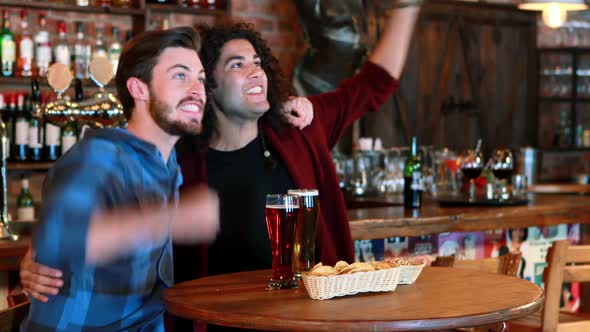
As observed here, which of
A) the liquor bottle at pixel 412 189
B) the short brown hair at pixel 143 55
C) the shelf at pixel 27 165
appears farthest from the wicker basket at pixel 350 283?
the shelf at pixel 27 165

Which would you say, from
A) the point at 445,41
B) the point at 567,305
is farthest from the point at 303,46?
the point at 567,305

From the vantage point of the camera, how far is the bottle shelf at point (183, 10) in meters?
5.81

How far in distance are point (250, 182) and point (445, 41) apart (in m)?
5.07

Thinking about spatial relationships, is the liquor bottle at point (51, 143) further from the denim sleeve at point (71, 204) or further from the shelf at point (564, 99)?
the shelf at point (564, 99)

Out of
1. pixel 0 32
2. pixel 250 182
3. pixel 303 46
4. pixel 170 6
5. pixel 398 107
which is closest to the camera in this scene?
pixel 250 182

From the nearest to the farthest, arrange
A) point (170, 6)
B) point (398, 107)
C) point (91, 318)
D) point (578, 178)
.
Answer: point (91, 318) < point (170, 6) < point (398, 107) < point (578, 178)

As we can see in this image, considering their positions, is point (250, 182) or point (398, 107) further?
point (398, 107)

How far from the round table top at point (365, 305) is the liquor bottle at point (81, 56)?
12.1 feet

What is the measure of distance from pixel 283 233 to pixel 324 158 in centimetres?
81

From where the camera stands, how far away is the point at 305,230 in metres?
2.09

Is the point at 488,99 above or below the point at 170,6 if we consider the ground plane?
below

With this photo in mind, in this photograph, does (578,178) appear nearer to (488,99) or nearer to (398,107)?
(488,99)

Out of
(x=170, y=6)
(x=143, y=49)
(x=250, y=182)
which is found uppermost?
(x=170, y=6)

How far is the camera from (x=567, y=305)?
4254mm
